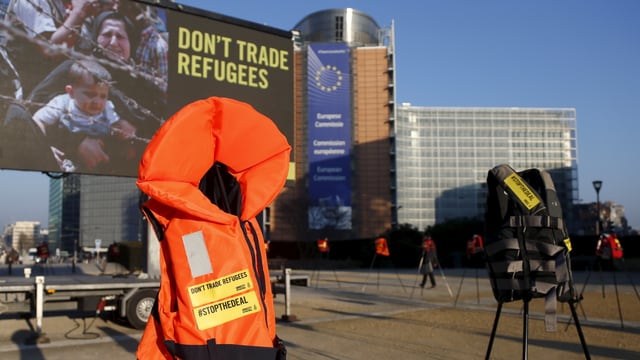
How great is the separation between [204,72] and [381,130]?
77.6 metres

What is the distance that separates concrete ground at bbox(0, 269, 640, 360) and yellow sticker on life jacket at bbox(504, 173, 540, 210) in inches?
108

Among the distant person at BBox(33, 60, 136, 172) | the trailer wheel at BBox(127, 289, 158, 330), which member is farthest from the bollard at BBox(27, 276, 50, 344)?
the distant person at BBox(33, 60, 136, 172)

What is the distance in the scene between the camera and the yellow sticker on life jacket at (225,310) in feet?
8.26

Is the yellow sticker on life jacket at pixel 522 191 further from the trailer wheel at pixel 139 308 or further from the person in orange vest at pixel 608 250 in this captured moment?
the person in orange vest at pixel 608 250

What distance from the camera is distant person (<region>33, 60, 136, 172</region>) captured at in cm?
1152

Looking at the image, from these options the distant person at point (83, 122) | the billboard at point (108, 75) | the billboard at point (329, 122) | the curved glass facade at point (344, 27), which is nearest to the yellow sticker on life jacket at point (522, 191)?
the billboard at point (108, 75)

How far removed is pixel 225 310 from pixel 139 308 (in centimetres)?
889

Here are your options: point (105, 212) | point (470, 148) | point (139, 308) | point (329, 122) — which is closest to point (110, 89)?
point (139, 308)

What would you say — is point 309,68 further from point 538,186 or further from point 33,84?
point 538,186

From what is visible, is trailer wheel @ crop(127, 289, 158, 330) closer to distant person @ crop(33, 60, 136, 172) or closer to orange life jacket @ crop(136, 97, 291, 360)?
distant person @ crop(33, 60, 136, 172)

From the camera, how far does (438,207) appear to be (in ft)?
382

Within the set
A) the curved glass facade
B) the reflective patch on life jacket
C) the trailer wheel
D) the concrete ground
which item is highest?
the curved glass facade

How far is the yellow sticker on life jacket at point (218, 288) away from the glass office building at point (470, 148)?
376ft

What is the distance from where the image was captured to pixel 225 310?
2.54 m
